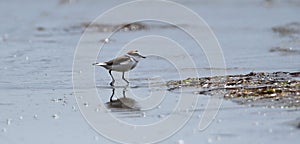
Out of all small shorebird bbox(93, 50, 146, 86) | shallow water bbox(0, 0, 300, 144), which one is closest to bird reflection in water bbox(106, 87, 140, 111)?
shallow water bbox(0, 0, 300, 144)

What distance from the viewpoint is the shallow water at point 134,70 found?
11.4m

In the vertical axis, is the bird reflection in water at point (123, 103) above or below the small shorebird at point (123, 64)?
below

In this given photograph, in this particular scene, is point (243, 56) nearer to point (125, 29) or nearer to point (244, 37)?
point (244, 37)

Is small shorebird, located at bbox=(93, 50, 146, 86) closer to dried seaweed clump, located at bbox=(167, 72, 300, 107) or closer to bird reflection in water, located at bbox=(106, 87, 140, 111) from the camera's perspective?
dried seaweed clump, located at bbox=(167, 72, 300, 107)

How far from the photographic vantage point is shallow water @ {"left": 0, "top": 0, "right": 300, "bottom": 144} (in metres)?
11.4

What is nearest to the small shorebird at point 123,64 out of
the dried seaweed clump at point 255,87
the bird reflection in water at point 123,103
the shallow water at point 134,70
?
the shallow water at point 134,70

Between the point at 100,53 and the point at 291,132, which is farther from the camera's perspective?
the point at 100,53

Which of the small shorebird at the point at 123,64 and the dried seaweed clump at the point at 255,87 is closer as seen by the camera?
the dried seaweed clump at the point at 255,87

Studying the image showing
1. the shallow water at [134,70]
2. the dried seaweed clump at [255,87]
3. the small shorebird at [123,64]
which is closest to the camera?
the shallow water at [134,70]

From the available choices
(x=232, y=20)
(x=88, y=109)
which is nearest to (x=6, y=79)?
(x=88, y=109)

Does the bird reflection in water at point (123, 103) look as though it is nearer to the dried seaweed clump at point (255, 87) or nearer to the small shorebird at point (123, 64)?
the dried seaweed clump at point (255, 87)

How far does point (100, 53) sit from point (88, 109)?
316 inches

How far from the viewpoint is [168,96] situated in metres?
14.0

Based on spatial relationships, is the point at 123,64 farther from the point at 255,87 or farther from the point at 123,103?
the point at 255,87
